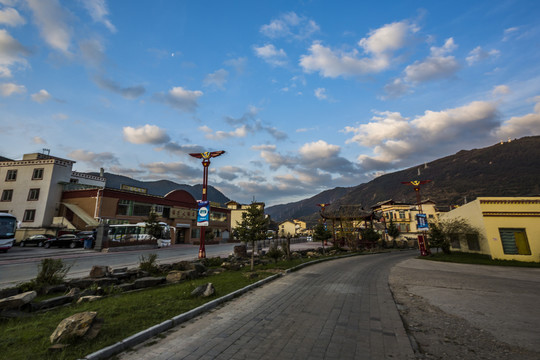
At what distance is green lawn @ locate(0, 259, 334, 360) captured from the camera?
4391mm

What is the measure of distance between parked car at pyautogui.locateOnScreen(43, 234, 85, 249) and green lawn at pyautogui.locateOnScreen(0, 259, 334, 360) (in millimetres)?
28274

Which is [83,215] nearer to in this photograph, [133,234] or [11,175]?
[133,234]

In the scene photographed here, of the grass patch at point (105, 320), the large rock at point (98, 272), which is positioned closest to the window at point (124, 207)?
the large rock at point (98, 272)

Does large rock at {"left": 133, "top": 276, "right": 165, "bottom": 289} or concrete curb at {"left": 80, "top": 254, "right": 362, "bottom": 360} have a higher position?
large rock at {"left": 133, "top": 276, "right": 165, "bottom": 289}

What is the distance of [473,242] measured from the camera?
86.0 feet

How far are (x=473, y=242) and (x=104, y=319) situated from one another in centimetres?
3324

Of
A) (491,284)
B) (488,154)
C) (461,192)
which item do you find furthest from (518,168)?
(491,284)

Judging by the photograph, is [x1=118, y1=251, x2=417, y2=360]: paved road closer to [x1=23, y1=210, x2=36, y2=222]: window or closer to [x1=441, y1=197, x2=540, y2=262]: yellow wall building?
[x1=441, y1=197, x2=540, y2=262]: yellow wall building

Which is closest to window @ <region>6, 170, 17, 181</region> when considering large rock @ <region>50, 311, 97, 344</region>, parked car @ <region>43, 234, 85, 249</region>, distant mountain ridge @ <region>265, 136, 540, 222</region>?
parked car @ <region>43, 234, 85, 249</region>

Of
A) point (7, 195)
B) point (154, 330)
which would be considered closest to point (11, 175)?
point (7, 195)

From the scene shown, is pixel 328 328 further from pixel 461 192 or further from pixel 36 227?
pixel 461 192

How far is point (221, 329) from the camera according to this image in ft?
19.1

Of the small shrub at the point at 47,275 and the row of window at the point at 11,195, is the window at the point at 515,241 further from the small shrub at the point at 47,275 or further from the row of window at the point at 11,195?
the row of window at the point at 11,195

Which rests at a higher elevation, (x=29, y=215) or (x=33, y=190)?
(x=33, y=190)
